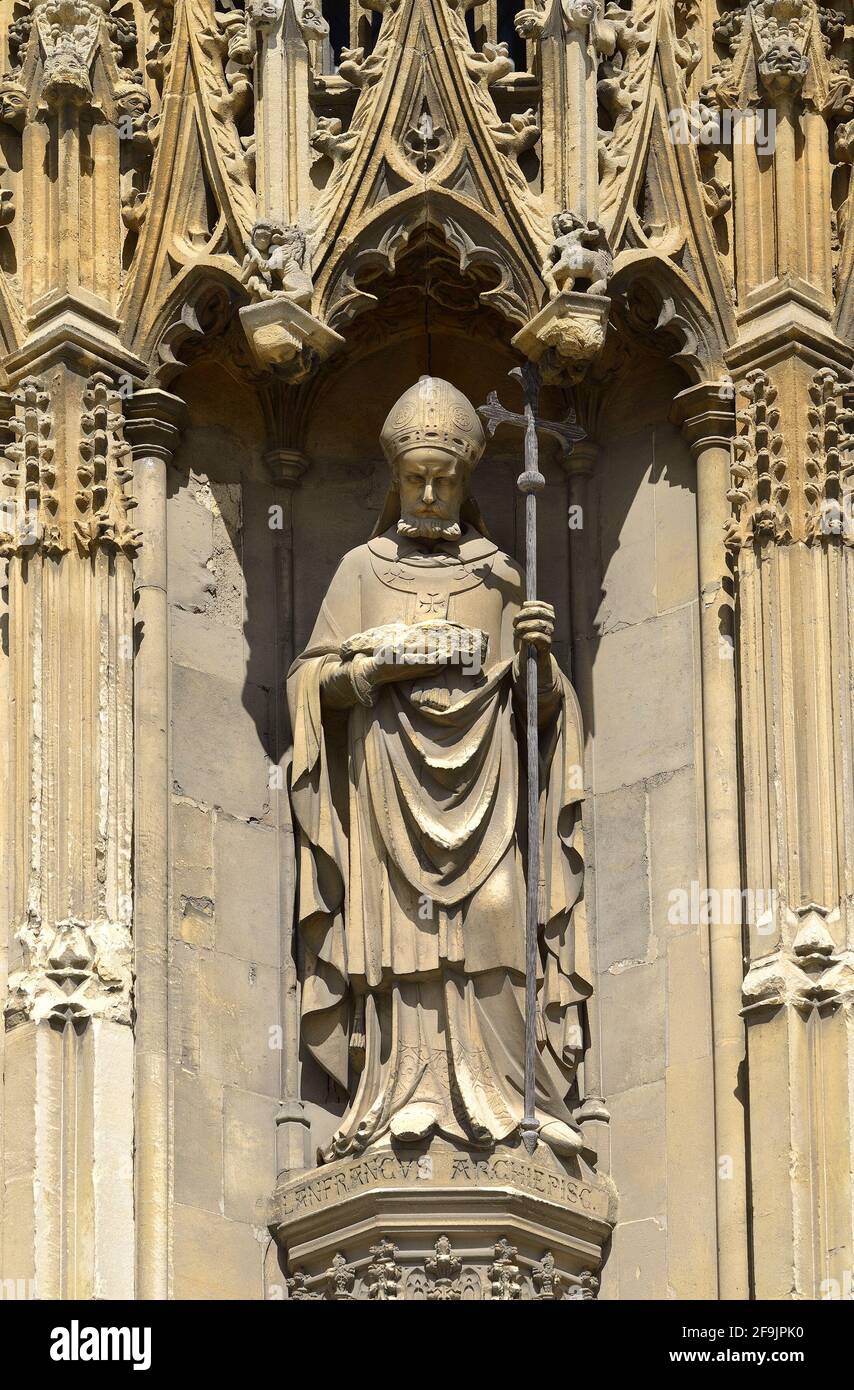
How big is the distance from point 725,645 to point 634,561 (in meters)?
0.70

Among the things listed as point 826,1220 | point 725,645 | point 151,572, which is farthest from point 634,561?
point 826,1220

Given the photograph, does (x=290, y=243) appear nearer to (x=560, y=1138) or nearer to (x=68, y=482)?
(x=68, y=482)

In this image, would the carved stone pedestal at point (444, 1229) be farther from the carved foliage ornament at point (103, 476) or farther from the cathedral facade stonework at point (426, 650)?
the carved foliage ornament at point (103, 476)

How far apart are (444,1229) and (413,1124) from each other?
1.28ft

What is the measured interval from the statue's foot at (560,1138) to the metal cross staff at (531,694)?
0.09 metres

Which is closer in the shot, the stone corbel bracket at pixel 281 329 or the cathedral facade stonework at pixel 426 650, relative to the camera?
the cathedral facade stonework at pixel 426 650

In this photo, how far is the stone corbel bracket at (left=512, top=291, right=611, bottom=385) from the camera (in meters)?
17.1

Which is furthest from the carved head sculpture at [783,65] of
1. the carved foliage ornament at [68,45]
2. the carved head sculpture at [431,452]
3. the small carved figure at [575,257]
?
the carved foliage ornament at [68,45]

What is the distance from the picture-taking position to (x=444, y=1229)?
53.2 feet

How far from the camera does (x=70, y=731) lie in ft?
55.0

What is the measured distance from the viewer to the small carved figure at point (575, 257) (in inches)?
675

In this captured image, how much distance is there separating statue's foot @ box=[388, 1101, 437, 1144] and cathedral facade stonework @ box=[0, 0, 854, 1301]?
0.08ft

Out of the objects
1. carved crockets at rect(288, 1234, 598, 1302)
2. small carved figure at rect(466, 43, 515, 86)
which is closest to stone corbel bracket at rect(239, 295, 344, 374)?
small carved figure at rect(466, 43, 515, 86)

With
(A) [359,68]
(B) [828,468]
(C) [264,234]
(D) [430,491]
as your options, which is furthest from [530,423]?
(A) [359,68]
